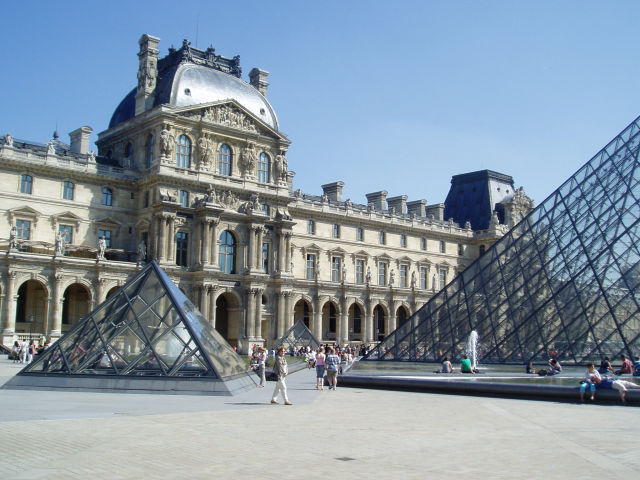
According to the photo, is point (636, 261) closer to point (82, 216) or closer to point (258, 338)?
point (258, 338)

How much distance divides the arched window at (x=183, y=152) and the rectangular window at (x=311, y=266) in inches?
541

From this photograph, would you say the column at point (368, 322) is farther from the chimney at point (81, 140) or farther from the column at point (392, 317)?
the chimney at point (81, 140)

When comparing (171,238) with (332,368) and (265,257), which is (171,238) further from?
(332,368)

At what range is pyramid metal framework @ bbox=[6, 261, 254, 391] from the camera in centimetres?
1838

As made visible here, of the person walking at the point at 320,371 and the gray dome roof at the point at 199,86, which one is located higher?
the gray dome roof at the point at 199,86

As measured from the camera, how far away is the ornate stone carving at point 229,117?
4725cm

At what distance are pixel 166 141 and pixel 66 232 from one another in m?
8.11

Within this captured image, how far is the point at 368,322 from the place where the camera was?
58.2 meters

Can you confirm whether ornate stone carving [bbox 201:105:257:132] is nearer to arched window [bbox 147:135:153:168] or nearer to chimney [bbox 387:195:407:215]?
arched window [bbox 147:135:153:168]

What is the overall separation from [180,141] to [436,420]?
1414 inches

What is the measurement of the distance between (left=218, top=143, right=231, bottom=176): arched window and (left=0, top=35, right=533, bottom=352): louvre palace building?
86 mm

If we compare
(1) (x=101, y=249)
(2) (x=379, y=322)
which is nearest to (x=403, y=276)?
(2) (x=379, y=322)

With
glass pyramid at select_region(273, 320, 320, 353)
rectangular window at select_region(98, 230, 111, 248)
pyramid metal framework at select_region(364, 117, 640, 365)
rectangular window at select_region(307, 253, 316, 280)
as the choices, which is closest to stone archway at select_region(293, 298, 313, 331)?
rectangular window at select_region(307, 253, 316, 280)

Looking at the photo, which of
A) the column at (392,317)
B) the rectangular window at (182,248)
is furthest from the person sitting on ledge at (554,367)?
the column at (392,317)
